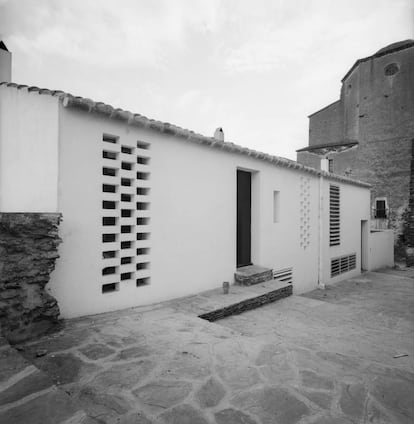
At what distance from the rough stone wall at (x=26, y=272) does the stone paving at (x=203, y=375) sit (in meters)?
0.23

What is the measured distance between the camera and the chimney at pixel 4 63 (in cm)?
421

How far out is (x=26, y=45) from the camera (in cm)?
543

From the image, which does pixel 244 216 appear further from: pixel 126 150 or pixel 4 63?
pixel 4 63

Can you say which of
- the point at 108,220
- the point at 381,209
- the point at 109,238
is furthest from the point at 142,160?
the point at 381,209

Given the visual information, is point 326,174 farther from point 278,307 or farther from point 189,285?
point 189,285

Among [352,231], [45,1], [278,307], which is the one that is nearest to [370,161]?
[352,231]

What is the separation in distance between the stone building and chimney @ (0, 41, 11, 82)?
56.3ft

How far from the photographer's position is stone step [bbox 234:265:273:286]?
6.29 metres

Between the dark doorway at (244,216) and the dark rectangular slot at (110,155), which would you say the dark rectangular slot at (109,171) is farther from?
the dark doorway at (244,216)

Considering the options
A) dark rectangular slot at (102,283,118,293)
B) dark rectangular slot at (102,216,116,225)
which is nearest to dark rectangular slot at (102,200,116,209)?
dark rectangular slot at (102,216,116,225)

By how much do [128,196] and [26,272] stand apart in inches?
74.9

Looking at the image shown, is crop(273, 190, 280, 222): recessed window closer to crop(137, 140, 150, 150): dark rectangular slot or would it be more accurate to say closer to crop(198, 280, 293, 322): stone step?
crop(198, 280, 293, 322): stone step

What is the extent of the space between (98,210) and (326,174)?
8.63m

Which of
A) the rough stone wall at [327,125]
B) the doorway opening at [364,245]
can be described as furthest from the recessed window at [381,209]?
the doorway opening at [364,245]
